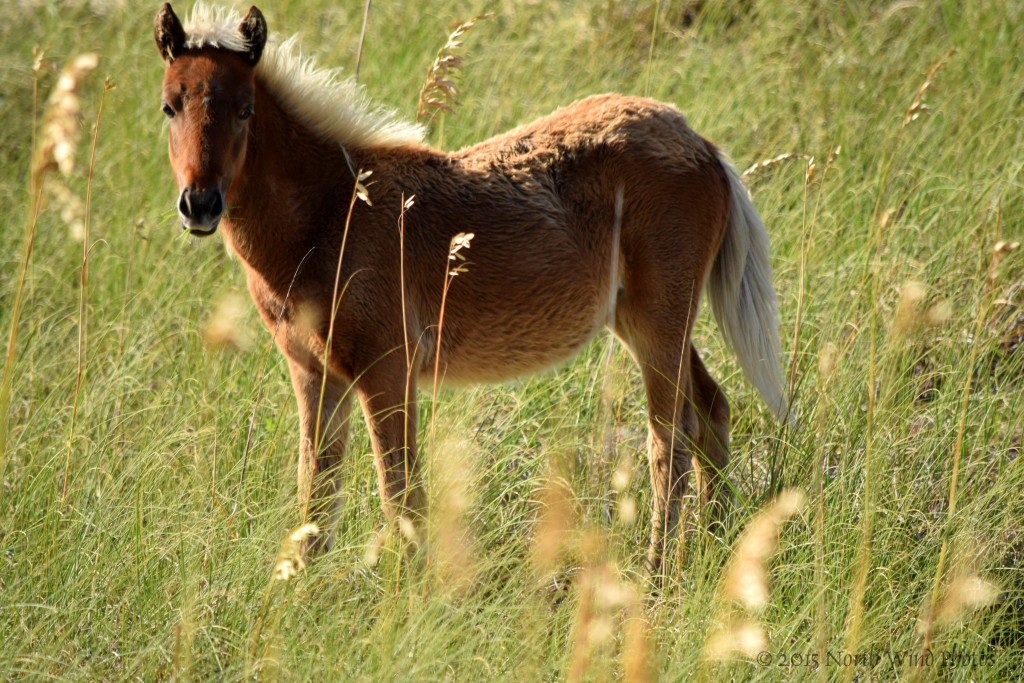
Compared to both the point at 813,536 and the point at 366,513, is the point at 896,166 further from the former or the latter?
the point at 366,513

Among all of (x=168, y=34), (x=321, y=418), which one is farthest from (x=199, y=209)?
(x=321, y=418)

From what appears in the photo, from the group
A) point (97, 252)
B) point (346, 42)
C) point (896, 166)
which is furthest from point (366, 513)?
point (346, 42)

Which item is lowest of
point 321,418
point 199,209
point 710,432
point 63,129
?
point 710,432

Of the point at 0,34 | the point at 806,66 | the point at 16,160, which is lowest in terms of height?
the point at 16,160

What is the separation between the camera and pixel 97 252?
5055 mm

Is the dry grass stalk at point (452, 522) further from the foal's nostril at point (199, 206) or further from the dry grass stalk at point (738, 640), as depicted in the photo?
the foal's nostril at point (199, 206)

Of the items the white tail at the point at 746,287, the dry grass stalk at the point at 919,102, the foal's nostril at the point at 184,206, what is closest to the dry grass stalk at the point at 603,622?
the white tail at the point at 746,287

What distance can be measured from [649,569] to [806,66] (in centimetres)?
434

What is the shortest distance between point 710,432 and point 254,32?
2.32 metres

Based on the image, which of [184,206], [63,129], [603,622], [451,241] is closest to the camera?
[63,129]

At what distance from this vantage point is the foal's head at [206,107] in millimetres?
3053

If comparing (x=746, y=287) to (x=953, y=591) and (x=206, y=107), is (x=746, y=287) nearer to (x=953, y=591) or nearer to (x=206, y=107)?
(x=953, y=591)

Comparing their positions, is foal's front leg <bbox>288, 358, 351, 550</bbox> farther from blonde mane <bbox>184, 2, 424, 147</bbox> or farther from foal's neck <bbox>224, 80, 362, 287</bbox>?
blonde mane <bbox>184, 2, 424, 147</bbox>

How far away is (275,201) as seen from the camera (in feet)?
11.5
